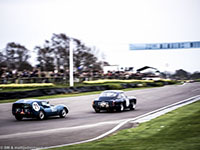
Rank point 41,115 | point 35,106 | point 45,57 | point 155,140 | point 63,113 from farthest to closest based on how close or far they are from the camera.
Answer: point 45,57
point 63,113
point 41,115
point 35,106
point 155,140

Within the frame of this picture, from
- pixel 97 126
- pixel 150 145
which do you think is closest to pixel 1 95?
pixel 97 126

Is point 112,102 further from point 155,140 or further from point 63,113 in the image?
point 155,140

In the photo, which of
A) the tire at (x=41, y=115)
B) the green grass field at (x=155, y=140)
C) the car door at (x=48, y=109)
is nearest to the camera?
the green grass field at (x=155, y=140)

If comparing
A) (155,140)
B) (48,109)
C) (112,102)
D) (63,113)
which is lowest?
(155,140)

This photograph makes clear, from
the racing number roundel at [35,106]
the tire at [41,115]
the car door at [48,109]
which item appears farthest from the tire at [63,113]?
the racing number roundel at [35,106]

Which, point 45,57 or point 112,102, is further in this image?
point 45,57

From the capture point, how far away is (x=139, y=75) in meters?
51.3

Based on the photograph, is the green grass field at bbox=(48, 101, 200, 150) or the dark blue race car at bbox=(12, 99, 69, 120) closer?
the green grass field at bbox=(48, 101, 200, 150)

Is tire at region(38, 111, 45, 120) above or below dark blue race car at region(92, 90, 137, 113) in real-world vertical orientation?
below

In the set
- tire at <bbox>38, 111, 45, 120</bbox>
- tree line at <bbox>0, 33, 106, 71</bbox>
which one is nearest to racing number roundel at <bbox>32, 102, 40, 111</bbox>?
tire at <bbox>38, 111, 45, 120</bbox>

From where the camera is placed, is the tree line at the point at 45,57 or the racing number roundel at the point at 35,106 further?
the tree line at the point at 45,57

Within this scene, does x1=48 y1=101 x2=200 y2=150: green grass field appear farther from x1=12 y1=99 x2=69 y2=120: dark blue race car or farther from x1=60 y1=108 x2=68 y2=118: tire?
x1=60 y1=108 x2=68 y2=118: tire

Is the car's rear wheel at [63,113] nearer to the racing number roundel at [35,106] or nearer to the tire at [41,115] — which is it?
the tire at [41,115]

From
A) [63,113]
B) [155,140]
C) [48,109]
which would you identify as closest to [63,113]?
[63,113]
